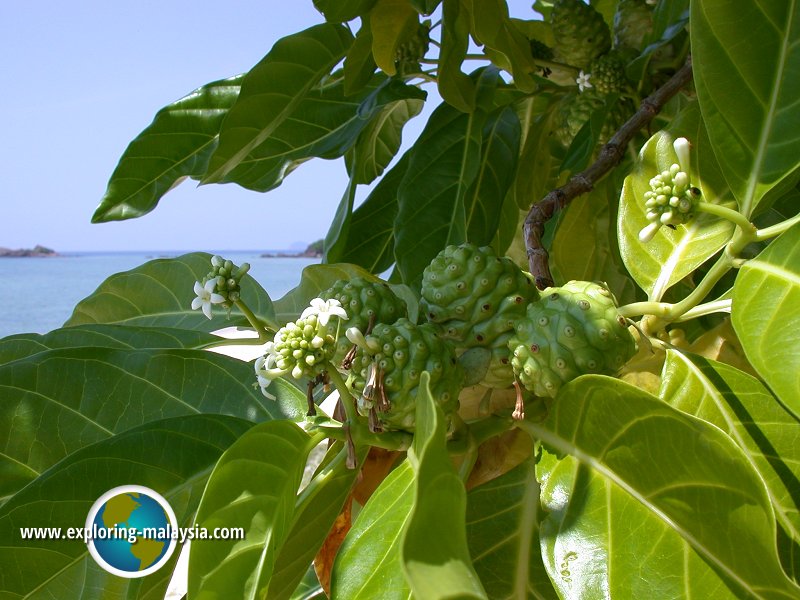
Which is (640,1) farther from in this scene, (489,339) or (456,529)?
(456,529)

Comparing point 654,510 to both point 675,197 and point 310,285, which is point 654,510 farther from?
point 310,285

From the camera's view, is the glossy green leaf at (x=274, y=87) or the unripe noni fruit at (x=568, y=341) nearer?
the unripe noni fruit at (x=568, y=341)

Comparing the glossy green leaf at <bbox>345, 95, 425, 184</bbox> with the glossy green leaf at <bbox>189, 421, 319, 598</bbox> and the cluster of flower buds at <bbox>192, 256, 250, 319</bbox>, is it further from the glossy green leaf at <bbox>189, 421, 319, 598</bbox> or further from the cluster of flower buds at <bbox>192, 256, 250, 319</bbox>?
the glossy green leaf at <bbox>189, 421, 319, 598</bbox>

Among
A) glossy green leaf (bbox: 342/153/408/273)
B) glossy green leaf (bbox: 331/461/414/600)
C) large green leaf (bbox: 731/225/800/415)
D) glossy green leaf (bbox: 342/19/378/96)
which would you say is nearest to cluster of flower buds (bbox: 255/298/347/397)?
glossy green leaf (bbox: 331/461/414/600)

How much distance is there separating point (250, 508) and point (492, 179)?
2.38 ft

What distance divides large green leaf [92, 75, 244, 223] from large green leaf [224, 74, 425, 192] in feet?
0.26

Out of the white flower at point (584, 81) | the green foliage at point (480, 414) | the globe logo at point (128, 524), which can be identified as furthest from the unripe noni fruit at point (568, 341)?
the white flower at point (584, 81)

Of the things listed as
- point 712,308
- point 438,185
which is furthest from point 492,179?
point 712,308

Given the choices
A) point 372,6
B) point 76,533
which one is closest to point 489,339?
point 76,533

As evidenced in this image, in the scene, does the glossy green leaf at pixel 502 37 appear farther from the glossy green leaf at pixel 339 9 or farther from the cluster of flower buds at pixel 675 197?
the cluster of flower buds at pixel 675 197

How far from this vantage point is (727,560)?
1.78ft

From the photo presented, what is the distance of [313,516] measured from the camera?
0.69 m

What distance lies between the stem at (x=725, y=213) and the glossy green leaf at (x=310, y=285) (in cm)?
39

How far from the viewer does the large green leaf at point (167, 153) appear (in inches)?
44.3
